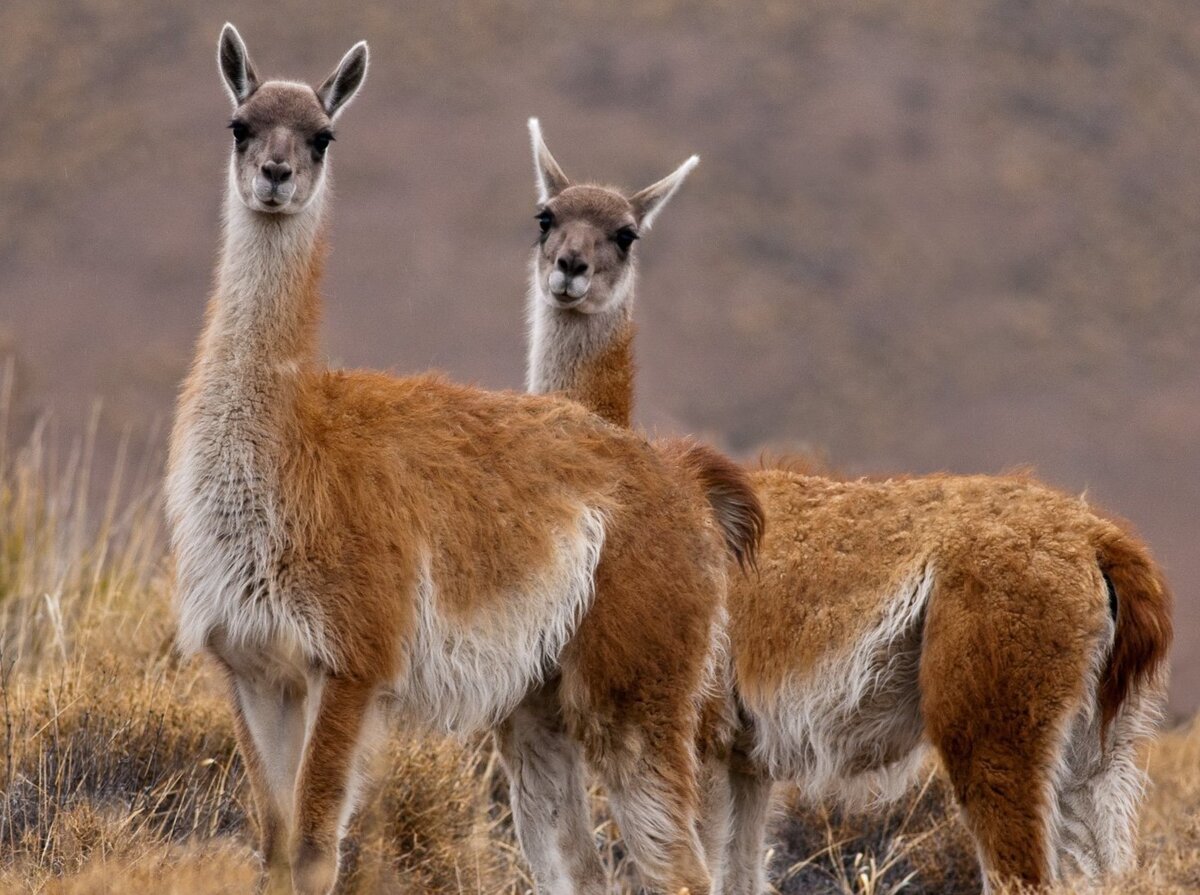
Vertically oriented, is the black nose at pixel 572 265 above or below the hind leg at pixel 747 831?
above

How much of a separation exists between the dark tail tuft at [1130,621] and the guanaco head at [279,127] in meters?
3.08

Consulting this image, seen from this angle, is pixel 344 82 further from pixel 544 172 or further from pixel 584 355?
pixel 544 172

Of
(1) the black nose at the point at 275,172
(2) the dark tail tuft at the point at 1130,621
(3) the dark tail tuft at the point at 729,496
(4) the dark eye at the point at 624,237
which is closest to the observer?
(1) the black nose at the point at 275,172

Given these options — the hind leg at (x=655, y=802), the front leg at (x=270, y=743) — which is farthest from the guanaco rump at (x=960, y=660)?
the front leg at (x=270, y=743)

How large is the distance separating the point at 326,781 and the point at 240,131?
80.1 inches

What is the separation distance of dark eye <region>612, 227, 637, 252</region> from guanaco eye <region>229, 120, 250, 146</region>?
2.86m

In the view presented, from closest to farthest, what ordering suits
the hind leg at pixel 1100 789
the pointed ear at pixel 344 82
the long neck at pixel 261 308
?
the long neck at pixel 261 308, the pointed ear at pixel 344 82, the hind leg at pixel 1100 789

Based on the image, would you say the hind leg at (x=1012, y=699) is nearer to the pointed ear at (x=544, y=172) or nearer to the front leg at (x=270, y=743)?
the front leg at (x=270, y=743)

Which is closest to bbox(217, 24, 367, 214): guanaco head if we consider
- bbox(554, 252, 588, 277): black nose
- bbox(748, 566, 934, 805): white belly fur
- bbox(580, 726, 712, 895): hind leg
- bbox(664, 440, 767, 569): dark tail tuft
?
bbox(664, 440, 767, 569): dark tail tuft

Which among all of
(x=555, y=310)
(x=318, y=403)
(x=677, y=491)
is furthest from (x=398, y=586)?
(x=555, y=310)

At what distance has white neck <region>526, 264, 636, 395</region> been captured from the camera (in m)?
7.60

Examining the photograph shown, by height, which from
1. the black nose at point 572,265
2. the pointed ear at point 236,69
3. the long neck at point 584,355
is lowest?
the long neck at point 584,355

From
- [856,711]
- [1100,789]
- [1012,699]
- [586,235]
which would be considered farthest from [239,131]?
[1100,789]

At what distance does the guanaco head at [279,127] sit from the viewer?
515 centimetres
